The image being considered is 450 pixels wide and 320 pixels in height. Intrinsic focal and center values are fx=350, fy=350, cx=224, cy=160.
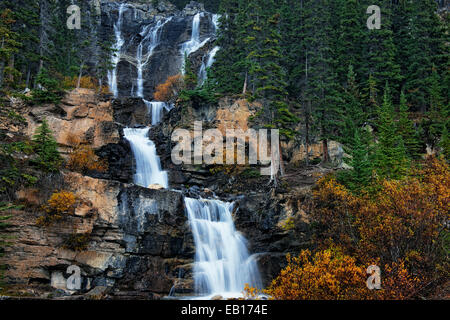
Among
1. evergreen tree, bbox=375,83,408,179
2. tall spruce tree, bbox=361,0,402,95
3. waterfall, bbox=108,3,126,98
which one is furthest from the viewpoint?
waterfall, bbox=108,3,126,98

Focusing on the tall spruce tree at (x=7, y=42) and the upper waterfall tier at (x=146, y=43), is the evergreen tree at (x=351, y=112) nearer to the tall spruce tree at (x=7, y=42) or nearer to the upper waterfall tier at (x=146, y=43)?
the upper waterfall tier at (x=146, y=43)

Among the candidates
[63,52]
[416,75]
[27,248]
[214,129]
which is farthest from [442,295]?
[63,52]

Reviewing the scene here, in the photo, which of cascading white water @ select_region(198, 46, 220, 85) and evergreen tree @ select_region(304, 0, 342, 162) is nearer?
evergreen tree @ select_region(304, 0, 342, 162)

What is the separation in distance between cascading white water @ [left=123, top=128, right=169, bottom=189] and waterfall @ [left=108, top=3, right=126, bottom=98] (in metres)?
20.4

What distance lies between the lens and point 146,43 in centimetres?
7038

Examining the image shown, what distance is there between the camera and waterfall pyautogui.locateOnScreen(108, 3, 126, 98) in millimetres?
61037

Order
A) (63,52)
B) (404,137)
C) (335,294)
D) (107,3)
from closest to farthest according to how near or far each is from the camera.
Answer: (335,294) < (404,137) < (63,52) < (107,3)

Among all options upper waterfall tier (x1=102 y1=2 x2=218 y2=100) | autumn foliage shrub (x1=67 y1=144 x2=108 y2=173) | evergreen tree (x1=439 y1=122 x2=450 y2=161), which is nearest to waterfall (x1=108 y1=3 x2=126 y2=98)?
upper waterfall tier (x1=102 y1=2 x2=218 y2=100)

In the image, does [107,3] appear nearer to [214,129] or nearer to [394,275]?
[214,129]

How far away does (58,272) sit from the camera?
82.1 feet

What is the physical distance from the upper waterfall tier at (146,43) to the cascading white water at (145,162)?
22257mm

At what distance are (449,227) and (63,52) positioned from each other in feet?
175

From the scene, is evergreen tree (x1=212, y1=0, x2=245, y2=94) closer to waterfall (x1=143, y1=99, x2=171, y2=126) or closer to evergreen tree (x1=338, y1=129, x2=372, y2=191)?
waterfall (x1=143, y1=99, x2=171, y2=126)

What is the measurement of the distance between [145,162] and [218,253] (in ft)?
47.7
